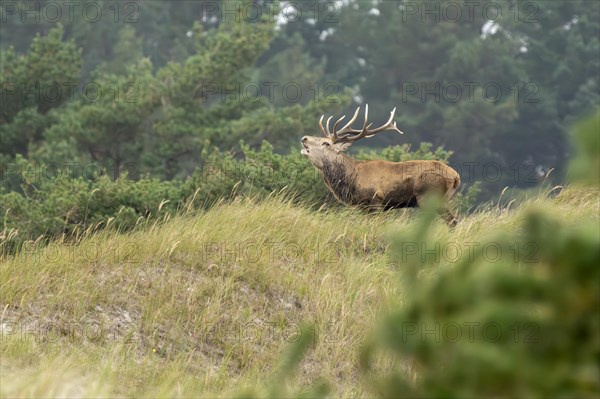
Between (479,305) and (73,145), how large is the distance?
21616mm

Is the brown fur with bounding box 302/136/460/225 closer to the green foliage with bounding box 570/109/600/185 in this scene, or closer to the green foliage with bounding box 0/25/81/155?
the green foliage with bounding box 570/109/600/185

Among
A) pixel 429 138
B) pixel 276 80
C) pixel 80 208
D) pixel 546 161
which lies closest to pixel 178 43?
pixel 276 80

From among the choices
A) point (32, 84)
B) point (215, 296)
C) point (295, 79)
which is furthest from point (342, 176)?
point (295, 79)

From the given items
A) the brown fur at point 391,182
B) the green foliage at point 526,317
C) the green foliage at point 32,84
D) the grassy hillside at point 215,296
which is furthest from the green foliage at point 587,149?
the green foliage at point 32,84

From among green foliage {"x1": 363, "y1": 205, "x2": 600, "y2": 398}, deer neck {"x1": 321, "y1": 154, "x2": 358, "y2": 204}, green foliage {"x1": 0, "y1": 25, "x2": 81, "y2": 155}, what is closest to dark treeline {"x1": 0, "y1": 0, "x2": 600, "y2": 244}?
green foliage {"x1": 0, "y1": 25, "x2": 81, "y2": 155}

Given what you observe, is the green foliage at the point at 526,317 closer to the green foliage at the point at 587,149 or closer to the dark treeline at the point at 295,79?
the green foliage at the point at 587,149

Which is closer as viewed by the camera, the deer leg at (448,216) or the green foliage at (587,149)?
the green foliage at (587,149)

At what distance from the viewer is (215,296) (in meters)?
9.89

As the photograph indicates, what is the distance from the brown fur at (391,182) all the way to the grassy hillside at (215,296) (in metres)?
0.23

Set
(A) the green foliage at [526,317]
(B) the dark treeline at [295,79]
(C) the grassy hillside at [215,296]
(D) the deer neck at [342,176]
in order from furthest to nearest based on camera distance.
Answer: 1. (B) the dark treeline at [295,79]
2. (D) the deer neck at [342,176]
3. (C) the grassy hillside at [215,296]
4. (A) the green foliage at [526,317]

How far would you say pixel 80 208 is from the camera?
1512 centimetres

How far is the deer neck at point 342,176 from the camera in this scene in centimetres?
1211

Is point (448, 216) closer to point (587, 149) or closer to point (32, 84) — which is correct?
point (587, 149)

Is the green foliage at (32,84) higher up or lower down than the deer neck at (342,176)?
lower down
